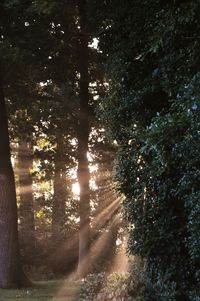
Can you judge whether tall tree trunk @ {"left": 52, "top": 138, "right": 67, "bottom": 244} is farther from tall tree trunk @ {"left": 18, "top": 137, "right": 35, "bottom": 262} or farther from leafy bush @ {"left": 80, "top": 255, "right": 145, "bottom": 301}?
leafy bush @ {"left": 80, "top": 255, "right": 145, "bottom": 301}

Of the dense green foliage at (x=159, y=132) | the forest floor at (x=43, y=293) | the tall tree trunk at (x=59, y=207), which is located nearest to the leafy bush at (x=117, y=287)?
the dense green foliage at (x=159, y=132)

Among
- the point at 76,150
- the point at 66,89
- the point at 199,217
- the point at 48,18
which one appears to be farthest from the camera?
the point at 76,150

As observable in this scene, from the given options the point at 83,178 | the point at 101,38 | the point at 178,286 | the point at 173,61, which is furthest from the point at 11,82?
the point at 178,286

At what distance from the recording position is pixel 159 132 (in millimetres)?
7539

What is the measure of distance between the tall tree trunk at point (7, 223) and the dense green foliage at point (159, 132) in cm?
530

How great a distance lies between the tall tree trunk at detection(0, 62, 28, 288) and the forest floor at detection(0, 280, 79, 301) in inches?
24.7

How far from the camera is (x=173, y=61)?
873 centimetres

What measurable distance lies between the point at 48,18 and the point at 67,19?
1.05 meters

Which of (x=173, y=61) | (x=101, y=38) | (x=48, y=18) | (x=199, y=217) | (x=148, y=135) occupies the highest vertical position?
(x=48, y=18)

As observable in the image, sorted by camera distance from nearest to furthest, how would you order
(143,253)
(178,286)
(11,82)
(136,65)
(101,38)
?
(178,286), (143,253), (136,65), (101,38), (11,82)

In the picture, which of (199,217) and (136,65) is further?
(136,65)

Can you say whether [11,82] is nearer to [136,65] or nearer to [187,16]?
[136,65]

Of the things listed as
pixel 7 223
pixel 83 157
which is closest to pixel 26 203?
pixel 83 157

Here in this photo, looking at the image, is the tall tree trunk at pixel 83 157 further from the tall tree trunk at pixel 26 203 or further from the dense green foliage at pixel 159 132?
the dense green foliage at pixel 159 132
